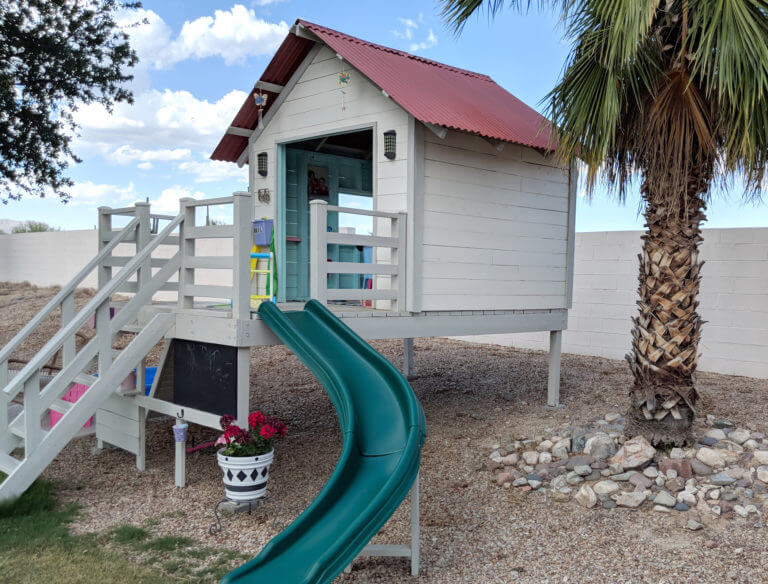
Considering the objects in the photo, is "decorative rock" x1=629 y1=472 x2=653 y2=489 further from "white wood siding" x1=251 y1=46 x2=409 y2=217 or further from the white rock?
"white wood siding" x1=251 y1=46 x2=409 y2=217

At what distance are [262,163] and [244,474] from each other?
12.7 ft

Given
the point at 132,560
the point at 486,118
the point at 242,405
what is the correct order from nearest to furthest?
the point at 132,560
the point at 242,405
the point at 486,118

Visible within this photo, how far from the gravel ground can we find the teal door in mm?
1669

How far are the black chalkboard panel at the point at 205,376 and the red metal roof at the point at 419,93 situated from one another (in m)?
2.63

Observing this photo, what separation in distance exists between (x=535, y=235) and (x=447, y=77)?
220 centimetres

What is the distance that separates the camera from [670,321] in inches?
221

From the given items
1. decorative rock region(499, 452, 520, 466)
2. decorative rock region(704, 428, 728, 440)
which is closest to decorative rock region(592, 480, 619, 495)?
decorative rock region(499, 452, 520, 466)

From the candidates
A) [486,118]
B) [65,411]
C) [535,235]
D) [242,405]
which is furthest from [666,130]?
[65,411]

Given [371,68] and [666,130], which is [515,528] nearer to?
[666,130]

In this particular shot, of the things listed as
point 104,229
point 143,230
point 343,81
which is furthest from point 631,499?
point 104,229

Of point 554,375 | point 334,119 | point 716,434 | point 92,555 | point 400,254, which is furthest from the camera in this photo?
point 554,375

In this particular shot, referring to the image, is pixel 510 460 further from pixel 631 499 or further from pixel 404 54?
pixel 404 54

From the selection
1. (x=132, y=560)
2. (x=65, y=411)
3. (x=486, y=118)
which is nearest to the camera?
(x=132, y=560)

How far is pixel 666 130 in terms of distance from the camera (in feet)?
18.1
